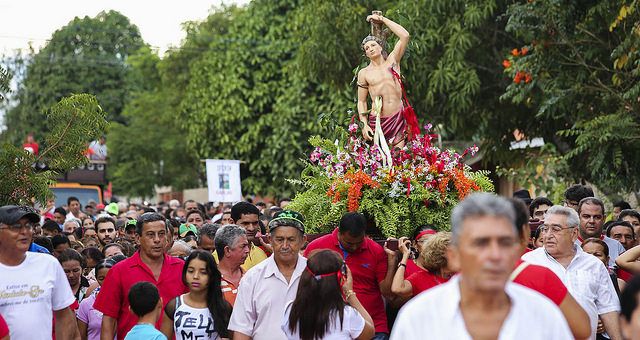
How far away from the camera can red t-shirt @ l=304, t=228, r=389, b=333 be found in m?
9.85

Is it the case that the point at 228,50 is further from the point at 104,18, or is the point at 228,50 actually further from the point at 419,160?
the point at 104,18

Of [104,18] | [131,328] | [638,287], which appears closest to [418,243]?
[131,328]

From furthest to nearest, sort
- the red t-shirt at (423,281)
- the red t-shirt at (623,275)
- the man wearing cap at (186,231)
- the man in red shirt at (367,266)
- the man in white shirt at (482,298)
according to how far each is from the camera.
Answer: the man wearing cap at (186,231) → the red t-shirt at (623,275) → the man in red shirt at (367,266) → the red t-shirt at (423,281) → the man in white shirt at (482,298)

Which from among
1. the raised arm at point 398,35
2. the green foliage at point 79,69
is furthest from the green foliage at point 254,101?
the raised arm at point 398,35

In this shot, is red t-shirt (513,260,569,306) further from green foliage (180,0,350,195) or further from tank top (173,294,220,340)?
green foliage (180,0,350,195)

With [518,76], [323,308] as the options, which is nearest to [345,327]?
[323,308]

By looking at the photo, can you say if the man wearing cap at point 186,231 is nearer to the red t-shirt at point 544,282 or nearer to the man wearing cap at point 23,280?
the man wearing cap at point 23,280

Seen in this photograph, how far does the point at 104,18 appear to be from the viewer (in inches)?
2859

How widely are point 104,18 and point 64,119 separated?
6316 cm

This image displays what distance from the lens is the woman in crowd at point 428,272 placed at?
29.6 feet

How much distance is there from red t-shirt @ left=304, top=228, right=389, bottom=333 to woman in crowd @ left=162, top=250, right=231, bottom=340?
137cm

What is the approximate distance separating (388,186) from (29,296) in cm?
473

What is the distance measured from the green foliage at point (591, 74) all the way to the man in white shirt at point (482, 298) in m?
12.4

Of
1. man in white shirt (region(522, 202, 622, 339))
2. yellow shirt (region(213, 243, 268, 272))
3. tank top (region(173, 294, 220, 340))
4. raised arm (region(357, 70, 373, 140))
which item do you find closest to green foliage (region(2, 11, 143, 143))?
raised arm (region(357, 70, 373, 140))
